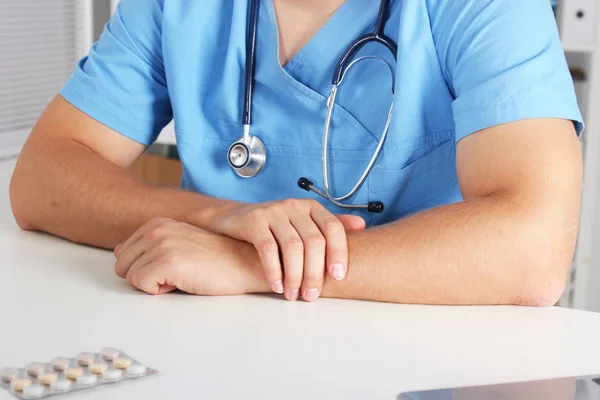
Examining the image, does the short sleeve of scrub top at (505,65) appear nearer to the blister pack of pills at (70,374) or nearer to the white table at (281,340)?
the white table at (281,340)

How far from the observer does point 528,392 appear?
0.64m

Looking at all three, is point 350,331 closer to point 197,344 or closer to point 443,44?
point 197,344

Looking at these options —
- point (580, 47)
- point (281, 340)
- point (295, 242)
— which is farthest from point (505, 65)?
point (580, 47)

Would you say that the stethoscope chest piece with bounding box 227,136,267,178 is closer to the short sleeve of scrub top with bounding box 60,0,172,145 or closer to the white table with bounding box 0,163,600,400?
the short sleeve of scrub top with bounding box 60,0,172,145

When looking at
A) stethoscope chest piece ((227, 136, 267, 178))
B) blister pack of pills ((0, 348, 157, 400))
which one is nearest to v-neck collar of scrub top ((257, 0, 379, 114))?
stethoscope chest piece ((227, 136, 267, 178))

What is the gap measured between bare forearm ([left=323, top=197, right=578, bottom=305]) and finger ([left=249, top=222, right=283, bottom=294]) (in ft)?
0.18

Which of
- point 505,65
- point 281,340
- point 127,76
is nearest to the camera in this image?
point 281,340

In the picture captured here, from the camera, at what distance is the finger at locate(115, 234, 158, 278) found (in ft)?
3.20

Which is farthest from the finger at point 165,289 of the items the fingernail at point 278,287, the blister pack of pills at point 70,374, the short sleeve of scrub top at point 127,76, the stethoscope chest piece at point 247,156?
the short sleeve of scrub top at point 127,76

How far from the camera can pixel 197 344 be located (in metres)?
0.78

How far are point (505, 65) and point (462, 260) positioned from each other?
258 mm

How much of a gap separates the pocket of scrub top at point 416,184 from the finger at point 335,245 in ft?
0.79

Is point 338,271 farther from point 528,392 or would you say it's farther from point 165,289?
point 528,392

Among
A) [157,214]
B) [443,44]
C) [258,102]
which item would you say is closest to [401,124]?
[443,44]
